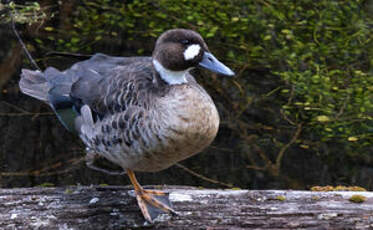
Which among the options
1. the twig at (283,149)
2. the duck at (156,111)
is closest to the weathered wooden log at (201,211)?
the duck at (156,111)

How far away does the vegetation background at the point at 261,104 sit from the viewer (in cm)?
427

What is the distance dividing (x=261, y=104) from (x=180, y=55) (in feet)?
8.85

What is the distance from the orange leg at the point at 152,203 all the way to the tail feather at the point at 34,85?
3.22ft

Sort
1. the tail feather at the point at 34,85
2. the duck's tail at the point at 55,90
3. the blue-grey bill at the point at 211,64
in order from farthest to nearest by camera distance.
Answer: the tail feather at the point at 34,85, the duck's tail at the point at 55,90, the blue-grey bill at the point at 211,64

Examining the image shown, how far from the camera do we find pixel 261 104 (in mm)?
4832

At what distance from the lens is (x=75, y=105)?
2848 mm

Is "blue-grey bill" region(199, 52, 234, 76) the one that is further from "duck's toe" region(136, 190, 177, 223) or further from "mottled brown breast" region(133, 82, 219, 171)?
"duck's toe" region(136, 190, 177, 223)

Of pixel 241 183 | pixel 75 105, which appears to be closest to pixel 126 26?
pixel 241 183

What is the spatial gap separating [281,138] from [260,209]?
2.42 meters

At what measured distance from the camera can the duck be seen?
221cm

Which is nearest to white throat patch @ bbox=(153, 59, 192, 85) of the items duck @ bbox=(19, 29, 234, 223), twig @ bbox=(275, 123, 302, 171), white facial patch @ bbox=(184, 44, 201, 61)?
duck @ bbox=(19, 29, 234, 223)

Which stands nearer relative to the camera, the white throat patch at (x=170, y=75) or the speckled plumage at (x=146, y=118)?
the speckled plumage at (x=146, y=118)

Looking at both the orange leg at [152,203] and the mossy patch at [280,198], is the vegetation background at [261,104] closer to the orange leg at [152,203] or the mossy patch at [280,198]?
the mossy patch at [280,198]

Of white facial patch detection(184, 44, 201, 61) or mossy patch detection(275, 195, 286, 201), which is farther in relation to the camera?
mossy patch detection(275, 195, 286, 201)
